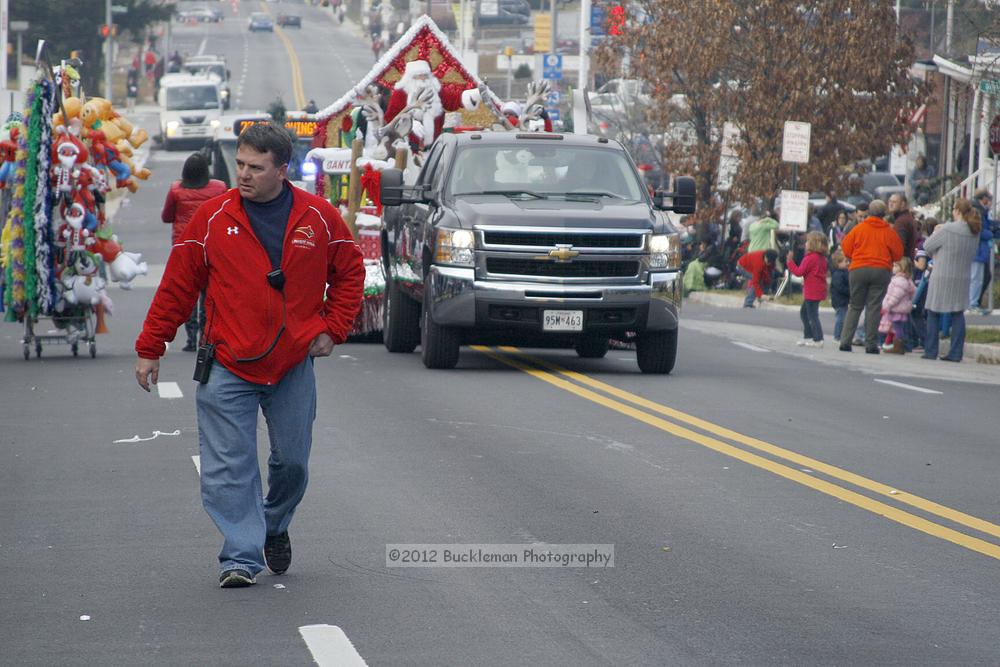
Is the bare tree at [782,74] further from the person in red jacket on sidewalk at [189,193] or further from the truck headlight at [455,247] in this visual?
the truck headlight at [455,247]

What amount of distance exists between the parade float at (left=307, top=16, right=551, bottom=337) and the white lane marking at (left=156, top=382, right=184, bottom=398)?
428 centimetres

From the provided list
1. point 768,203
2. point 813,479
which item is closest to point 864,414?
point 813,479

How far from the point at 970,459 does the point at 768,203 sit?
24635 mm

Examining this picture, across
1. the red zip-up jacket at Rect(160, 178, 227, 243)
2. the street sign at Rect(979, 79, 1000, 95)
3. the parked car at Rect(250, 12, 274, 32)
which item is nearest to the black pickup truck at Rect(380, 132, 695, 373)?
the red zip-up jacket at Rect(160, 178, 227, 243)

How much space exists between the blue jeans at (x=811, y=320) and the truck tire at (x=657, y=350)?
605 cm

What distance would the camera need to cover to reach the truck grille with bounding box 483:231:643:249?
15.5 meters

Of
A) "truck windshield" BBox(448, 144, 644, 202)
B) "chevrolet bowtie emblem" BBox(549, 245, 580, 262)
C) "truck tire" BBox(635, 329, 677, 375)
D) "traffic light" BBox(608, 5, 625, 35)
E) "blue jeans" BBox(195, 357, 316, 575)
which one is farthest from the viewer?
"traffic light" BBox(608, 5, 625, 35)

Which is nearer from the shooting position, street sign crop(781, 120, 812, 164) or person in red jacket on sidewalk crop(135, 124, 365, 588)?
person in red jacket on sidewalk crop(135, 124, 365, 588)

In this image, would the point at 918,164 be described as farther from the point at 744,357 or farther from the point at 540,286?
the point at 540,286

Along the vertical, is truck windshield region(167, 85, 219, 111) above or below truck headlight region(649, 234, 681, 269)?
above

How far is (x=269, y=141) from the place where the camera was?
7.24m

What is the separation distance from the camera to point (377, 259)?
1958 cm

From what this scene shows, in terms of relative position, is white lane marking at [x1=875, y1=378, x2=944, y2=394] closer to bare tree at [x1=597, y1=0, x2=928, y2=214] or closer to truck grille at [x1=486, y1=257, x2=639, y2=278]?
truck grille at [x1=486, y1=257, x2=639, y2=278]

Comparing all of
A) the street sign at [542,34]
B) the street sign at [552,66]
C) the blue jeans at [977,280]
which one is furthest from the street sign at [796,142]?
the street sign at [542,34]
